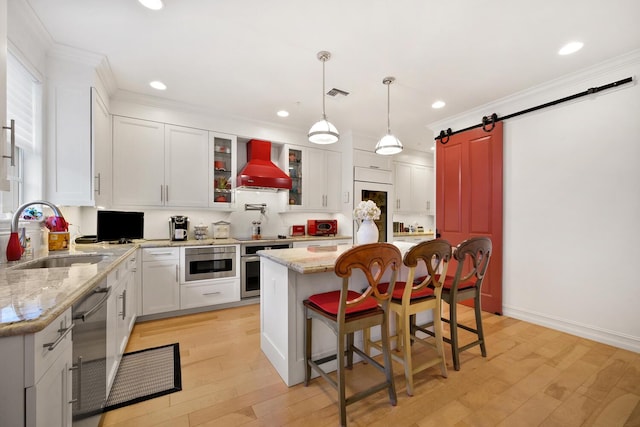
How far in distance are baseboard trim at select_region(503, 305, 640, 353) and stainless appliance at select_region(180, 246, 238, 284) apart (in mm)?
3491

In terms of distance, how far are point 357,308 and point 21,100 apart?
3038 millimetres

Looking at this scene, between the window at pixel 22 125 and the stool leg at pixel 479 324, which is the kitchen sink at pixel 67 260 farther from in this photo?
the stool leg at pixel 479 324

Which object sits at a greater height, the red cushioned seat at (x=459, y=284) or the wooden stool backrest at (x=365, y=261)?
the wooden stool backrest at (x=365, y=261)

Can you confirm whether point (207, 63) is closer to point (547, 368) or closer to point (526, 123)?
point (526, 123)

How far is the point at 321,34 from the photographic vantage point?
2.22 meters

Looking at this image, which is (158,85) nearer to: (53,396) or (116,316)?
(116,316)

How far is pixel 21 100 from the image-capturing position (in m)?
2.16

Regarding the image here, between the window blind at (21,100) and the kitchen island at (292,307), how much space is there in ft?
7.06

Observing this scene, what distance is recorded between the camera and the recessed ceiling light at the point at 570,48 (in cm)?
231

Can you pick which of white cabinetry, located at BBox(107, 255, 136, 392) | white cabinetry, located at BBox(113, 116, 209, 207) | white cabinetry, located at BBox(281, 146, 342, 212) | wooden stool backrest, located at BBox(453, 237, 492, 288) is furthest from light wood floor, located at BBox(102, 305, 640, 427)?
white cabinetry, located at BBox(281, 146, 342, 212)

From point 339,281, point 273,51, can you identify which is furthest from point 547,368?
point 273,51

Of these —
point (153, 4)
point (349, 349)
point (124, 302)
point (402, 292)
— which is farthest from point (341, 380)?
point (153, 4)

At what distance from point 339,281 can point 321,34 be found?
200 cm

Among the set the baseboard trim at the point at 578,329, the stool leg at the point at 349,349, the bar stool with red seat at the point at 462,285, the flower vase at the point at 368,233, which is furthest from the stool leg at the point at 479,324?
the baseboard trim at the point at 578,329
